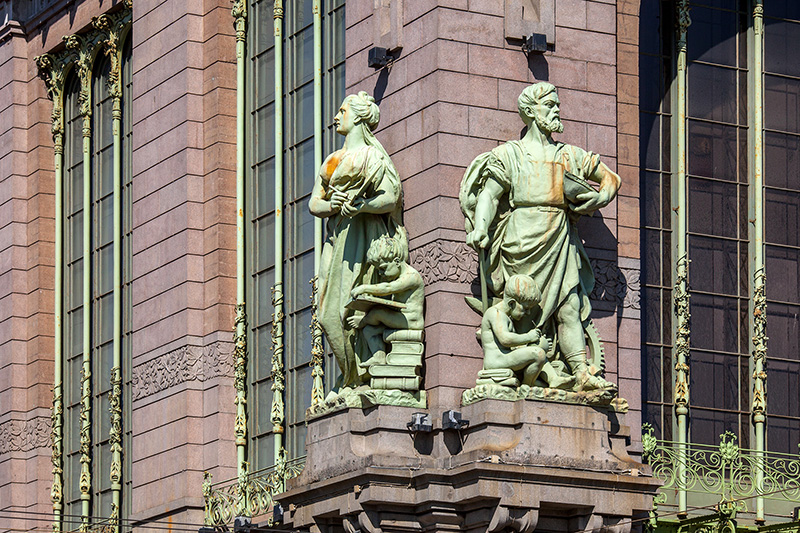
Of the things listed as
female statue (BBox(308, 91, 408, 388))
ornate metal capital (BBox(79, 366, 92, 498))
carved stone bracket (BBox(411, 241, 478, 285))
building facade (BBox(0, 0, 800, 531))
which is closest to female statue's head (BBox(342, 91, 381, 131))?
female statue (BBox(308, 91, 408, 388))

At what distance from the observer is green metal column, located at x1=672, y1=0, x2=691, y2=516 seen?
31.8 metres

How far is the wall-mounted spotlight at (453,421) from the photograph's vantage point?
28.0 m

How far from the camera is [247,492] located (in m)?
33.2

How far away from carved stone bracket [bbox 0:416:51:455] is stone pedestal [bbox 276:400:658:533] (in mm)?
11495

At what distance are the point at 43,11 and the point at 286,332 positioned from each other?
9961 millimetres

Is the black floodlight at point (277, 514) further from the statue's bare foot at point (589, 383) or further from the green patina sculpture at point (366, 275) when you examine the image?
the statue's bare foot at point (589, 383)

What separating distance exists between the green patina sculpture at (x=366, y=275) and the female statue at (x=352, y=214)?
0.04 feet

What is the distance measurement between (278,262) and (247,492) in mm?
3376

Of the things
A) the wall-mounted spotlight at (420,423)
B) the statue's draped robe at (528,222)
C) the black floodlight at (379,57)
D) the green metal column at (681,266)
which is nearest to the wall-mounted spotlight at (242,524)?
the wall-mounted spotlight at (420,423)

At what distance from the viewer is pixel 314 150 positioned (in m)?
33.3

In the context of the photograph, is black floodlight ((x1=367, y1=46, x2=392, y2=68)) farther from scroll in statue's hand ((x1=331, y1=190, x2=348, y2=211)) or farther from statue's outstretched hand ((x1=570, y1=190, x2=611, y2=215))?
statue's outstretched hand ((x1=570, y1=190, x2=611, y2=215))

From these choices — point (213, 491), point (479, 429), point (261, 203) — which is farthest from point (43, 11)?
point (479, 429)

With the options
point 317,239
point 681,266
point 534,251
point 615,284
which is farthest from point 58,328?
point 534,251

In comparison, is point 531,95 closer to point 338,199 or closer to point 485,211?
point 485,211
